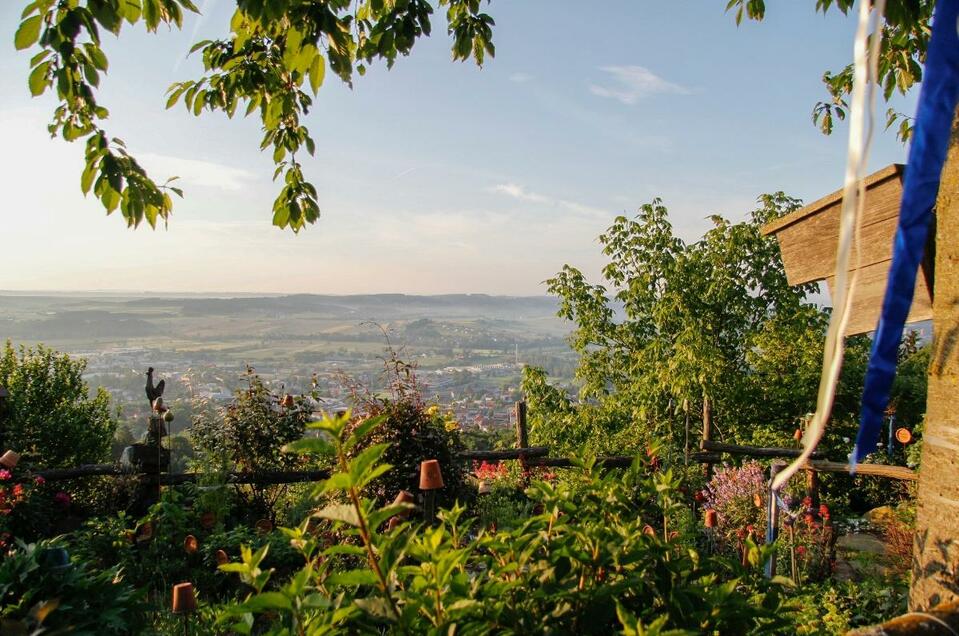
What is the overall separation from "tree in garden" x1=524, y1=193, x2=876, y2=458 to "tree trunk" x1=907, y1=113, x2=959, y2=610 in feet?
24.2

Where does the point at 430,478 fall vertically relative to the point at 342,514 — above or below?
below

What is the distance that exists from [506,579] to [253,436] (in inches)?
213

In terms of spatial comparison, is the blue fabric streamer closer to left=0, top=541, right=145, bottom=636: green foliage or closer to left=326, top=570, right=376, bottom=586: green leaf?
left=326, top=570, right=376, bottom=586: green leaf

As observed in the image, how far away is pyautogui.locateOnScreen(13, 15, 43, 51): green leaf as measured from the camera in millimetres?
1711

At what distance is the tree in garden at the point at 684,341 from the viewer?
29.2 ft

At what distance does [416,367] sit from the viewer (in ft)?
18.8

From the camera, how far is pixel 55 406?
38.3ft

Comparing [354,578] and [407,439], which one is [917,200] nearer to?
[354,578]

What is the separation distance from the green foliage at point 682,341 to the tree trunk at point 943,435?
24.1 feet

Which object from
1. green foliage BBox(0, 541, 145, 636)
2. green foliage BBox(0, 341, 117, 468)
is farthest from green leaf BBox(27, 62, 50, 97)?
green foliage BBox(0, 341, 117, 468)

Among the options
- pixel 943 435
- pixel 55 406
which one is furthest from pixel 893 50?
pixel 55 406

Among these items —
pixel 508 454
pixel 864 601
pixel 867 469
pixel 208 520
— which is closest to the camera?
pixel 864 601

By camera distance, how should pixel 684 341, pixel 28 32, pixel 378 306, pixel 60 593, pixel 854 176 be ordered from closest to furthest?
1. pixel 854 176
2. pixel 28 32
3. pixel 60 593
4. pixel 684 341
5. pixel 378 306

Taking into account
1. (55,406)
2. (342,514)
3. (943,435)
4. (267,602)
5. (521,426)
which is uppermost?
(943,435)
